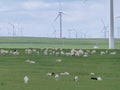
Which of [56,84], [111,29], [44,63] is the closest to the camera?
[56,84]

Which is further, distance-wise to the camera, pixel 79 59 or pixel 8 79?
pixel 79 59

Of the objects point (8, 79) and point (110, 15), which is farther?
point (110, 15)

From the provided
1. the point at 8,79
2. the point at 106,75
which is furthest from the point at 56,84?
the point at 106,75

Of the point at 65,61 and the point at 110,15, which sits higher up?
the point at 110,15

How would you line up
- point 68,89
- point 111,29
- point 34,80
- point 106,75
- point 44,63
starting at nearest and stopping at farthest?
point 68,89 < point 34,80 < point 106,75 < point 44,63 < point 111,29

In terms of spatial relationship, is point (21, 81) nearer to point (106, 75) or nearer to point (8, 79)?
point (8, 79)

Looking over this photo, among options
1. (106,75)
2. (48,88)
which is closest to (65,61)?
(106,75)

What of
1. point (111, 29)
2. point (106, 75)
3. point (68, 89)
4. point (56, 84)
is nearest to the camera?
point (68, 89)

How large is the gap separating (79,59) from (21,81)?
933 cm

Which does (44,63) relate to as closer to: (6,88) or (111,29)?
(6,88)

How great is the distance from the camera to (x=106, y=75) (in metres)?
16.3

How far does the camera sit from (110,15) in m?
50.8

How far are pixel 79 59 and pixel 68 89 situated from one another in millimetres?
10923

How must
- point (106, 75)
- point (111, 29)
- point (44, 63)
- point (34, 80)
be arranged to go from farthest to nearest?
point (111, 29), point (44, 63), point (106, 75), point (34, 80)
